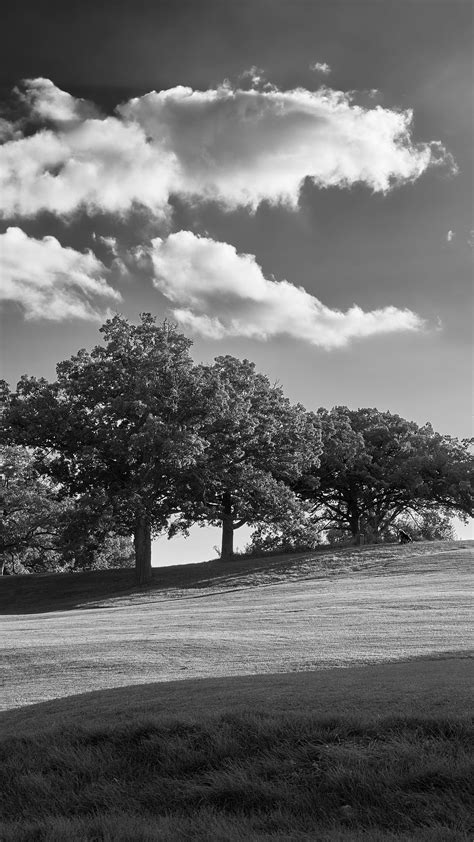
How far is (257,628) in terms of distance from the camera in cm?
2000

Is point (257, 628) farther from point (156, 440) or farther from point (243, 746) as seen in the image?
point (156, 440)

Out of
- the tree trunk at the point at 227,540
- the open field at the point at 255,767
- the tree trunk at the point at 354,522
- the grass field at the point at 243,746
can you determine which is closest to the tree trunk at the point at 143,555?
the tree trunk at the point at 227,540

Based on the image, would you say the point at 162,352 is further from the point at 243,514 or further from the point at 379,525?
the point at 379,525

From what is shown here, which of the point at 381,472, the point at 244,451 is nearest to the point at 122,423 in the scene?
the point at 244,451

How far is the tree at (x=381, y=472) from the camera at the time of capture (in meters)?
54.8

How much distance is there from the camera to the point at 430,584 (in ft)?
108

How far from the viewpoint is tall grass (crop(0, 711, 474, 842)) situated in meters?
6.65

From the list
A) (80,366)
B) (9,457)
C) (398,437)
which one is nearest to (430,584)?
(80,366)

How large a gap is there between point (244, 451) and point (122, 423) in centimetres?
837

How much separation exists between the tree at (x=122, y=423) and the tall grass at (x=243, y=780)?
1253 inches

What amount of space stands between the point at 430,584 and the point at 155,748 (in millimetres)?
26756

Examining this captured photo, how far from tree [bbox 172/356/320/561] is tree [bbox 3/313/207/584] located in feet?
4.19

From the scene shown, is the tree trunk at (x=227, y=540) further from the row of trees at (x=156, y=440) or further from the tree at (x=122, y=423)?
the tree at (x=122, y=423)

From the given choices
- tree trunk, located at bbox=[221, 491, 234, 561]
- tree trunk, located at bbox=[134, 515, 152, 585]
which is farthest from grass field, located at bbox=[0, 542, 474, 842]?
tree trunk, located at bbox=[221, 491, 234, 561]
